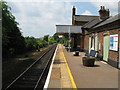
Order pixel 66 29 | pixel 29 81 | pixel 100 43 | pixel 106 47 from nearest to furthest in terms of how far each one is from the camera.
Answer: pixel 29 81 < pixel 106 47 < pixel 100 43 < pixel 66 29

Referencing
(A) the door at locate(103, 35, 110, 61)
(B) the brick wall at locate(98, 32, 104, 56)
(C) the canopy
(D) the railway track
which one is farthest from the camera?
(C) the canopy

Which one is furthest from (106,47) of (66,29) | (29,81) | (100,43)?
(66,29)

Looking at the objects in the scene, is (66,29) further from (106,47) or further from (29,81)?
(29,81)

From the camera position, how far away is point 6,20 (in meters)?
16.0

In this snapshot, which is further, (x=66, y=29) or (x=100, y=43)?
(x=66, y=29)

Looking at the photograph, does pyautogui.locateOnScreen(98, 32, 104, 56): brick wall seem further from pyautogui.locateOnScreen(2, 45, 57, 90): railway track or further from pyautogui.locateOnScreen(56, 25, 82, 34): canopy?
pyautogui.locateOnScreen(56, 25, 82, 34): canopy

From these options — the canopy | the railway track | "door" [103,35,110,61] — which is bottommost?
the railway track

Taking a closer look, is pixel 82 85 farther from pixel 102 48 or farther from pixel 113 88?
pixel 102 48

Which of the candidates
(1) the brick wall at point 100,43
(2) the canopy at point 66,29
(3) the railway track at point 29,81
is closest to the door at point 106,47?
(1) the brick wall at point 100,43

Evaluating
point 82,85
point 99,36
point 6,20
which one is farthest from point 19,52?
point 82,85

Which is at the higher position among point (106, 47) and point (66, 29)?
point (66, 29)

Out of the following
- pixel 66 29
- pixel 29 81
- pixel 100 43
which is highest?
pixel 66 29

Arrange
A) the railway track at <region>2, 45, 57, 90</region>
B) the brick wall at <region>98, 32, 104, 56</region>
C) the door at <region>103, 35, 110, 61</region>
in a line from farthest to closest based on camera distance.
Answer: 1. the brick wall at <region>98, 32, 104, 56</region>
2. the door at <region>103, 35, 110, 61</region>
3. the railway track at <region>2, 45, 57, 90</region>

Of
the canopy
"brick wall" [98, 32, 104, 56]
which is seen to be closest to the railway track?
"brick wall" [98, 32, 104, 56]
